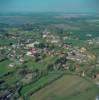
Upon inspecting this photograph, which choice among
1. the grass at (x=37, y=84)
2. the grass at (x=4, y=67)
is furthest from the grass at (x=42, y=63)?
the grass at (x=37, y=84)

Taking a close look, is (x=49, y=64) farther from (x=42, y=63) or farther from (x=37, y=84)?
(x=37, y=84)

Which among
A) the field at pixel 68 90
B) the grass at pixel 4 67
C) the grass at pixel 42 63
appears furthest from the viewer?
the grass at pixel 42 63

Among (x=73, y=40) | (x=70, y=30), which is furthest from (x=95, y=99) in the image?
(x=70, y=30)

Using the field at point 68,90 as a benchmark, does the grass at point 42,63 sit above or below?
below

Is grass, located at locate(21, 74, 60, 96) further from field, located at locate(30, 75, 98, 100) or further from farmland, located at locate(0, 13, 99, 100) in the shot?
field, located at locate(30, 75, 98, 100)

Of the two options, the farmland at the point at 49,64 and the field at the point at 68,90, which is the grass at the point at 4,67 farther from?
the field at the point at 68,90

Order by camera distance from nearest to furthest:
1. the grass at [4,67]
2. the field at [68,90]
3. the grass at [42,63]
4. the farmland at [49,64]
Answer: the field at [68,90] → the farmland at [49,64] → the grass at [4,67] → the grass at [42,63]

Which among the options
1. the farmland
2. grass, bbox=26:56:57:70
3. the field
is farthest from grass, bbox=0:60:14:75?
the field

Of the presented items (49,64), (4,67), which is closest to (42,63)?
(49,64)
